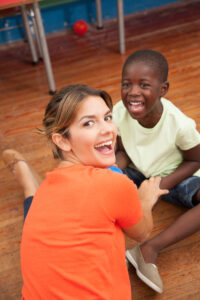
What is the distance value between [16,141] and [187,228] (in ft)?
3.74

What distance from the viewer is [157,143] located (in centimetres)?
132

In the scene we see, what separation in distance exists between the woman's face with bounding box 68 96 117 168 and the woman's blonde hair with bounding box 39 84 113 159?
0.01 metres

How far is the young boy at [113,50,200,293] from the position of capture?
1220 millimetres

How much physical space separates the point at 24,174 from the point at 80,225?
2.56 ft

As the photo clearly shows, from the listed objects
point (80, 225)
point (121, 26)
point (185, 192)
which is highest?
point (80, 225)

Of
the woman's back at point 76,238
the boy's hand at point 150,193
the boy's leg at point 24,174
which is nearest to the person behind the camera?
the woman's back at point 76,238

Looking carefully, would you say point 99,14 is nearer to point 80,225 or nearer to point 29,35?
point 29,35

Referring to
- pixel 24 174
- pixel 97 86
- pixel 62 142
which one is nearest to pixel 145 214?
pixel 62 142

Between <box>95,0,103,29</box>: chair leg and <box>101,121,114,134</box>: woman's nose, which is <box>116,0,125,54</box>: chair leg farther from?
<box>101,121,114,134</box>: woman's nose

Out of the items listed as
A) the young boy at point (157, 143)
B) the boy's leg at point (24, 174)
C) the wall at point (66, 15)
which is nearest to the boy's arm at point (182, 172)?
the young boy at point (157, 143)

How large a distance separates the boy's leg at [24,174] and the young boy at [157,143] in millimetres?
439

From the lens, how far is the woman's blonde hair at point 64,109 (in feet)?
2.98

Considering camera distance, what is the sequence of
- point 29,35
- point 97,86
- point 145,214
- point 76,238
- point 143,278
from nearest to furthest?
point 76,238
point 145,214
point 143,278
point 97,86
point 29,35

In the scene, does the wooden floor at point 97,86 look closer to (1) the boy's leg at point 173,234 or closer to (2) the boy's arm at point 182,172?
(1) the boy's leg at point 173,234
